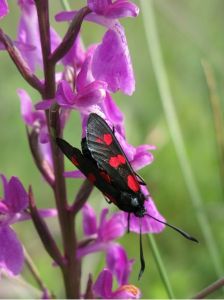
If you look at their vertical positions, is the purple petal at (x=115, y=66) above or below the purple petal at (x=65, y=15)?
below

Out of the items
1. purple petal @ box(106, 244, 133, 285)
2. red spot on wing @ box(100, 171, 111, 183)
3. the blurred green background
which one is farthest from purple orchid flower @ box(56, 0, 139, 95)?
the blurred green background

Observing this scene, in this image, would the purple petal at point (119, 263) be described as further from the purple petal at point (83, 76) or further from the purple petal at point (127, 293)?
the purple petal at point (83, 76)

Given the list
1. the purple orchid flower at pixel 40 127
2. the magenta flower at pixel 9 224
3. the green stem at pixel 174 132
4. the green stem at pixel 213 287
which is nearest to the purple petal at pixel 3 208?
the magenta flower at pixel 9 224

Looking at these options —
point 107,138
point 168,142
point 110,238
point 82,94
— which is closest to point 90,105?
point 82,94

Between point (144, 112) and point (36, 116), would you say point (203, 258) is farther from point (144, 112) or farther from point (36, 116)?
point (36, 116)

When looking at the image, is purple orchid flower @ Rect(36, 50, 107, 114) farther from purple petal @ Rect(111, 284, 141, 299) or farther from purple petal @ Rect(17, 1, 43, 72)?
purple petal @ Rect(111, 284, 141, 299)

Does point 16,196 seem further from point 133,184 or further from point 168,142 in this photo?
point 168,142
